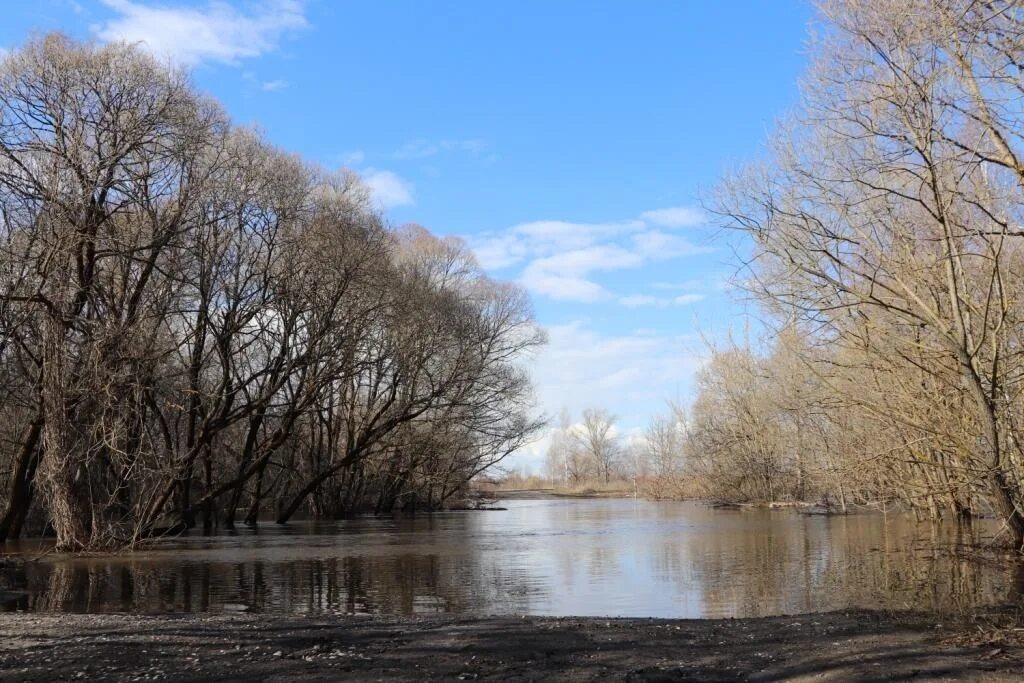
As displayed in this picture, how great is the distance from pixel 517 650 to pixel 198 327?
23.9 metres

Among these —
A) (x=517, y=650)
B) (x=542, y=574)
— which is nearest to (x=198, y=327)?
(x=542, y=574)

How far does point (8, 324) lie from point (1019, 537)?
831 inches

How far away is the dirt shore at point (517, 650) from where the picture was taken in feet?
24.3

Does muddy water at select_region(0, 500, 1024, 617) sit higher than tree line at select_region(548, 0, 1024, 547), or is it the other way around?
tree line at select_region(548, 0, 1024, 547)

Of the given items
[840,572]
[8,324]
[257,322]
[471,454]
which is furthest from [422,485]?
[840,572]

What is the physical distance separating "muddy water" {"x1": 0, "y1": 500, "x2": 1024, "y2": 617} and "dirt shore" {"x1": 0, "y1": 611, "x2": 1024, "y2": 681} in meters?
2.57

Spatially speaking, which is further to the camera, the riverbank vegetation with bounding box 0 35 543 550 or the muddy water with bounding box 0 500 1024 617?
the riverbank vegetation with bounding box 0 35 543 550

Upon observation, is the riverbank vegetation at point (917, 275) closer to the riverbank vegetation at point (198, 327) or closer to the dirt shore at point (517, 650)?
the dirt shore at point (517, 650)

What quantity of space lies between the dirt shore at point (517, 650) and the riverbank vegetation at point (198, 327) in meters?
11.6

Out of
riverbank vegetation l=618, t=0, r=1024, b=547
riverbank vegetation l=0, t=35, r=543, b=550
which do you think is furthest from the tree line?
riverbank vegetation l=0, t=35, r=543, b=550

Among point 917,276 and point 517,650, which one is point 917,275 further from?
point 517,650

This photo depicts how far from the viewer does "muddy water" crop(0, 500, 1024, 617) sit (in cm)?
1328

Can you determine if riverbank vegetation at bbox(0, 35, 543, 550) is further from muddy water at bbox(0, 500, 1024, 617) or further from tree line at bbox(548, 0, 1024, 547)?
tree line at bbox(548, 0, 1024, 547)

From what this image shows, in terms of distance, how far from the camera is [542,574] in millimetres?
17781
